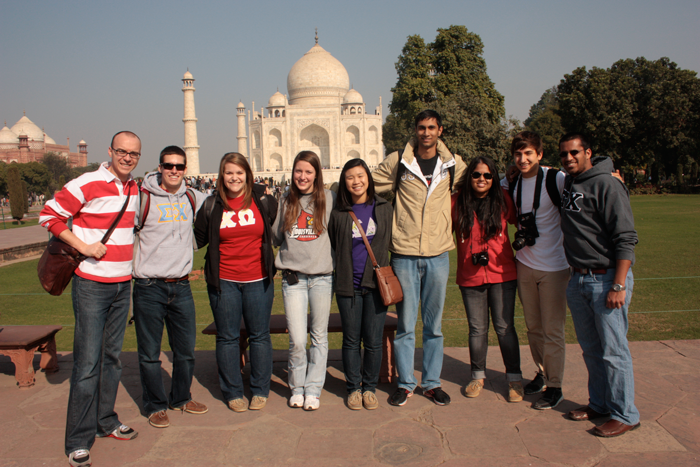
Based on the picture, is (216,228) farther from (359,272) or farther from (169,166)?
(359,272)

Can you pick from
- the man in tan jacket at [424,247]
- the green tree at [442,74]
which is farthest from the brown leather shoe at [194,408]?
the green tree at [442,74]

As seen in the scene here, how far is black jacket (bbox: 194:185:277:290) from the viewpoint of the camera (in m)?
2.78

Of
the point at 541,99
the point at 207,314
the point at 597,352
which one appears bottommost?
the point at 207,314

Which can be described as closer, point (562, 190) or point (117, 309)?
point (117, 309)

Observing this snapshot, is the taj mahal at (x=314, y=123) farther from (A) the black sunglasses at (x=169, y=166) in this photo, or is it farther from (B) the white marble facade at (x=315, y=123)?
(A) the black sunglasses at (x=169, y=166)

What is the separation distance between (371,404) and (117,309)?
4.88 feet

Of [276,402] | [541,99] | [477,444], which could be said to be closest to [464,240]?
[477,444]

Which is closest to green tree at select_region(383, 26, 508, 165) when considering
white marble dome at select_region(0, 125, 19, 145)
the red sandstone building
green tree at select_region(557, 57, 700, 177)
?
green tree at select_region(557, 57, 700, 177)

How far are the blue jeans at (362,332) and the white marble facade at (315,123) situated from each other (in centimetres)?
3404

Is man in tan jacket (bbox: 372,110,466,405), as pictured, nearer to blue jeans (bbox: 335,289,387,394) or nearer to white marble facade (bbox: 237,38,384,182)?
blue jeans (bbox: 335,289,387,394)

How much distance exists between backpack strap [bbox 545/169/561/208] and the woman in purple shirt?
95cm

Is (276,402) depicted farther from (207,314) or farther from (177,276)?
(207,314)

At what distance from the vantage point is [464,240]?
3.01 m

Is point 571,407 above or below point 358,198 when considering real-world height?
below
